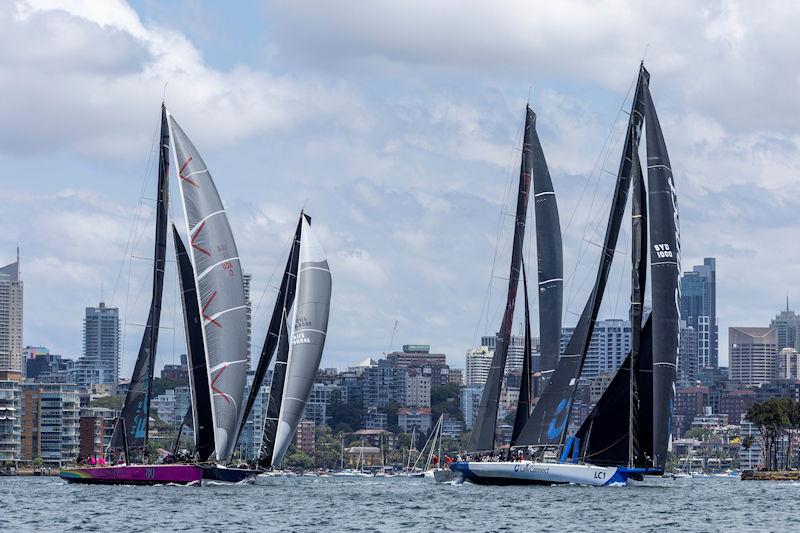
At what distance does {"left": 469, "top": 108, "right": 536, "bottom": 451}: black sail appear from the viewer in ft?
292

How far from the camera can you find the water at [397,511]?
206 ft

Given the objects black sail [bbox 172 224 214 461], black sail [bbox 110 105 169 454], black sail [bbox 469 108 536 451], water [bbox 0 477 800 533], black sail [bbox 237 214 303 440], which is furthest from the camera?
black sail [bbox 237 214 303 440]

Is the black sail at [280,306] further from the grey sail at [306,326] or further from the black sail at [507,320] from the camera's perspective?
the black sail at [507,320]

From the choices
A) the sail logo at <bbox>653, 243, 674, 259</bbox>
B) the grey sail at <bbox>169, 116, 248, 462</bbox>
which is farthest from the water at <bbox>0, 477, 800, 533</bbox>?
the sail logo at <bbox>653, 243, 674, 259</bbox>

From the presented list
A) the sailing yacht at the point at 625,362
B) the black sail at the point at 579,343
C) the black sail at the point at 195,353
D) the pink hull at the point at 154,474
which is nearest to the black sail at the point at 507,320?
the sailing yacht at the point at 625,362

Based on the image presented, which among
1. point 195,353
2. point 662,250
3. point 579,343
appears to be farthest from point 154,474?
point 662,250

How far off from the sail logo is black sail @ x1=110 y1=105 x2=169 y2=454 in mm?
23004

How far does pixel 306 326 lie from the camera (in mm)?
90562

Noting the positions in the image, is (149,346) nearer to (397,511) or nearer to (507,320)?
(507,320)

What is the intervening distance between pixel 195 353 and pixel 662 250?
21.9 metres

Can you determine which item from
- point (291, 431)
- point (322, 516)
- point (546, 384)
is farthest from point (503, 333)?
point (322, 516)

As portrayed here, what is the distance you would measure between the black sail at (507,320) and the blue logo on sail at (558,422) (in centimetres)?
481

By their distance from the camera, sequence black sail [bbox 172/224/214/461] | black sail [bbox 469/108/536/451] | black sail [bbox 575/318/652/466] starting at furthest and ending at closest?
black sail [bbox 469/108/536/451], black sail [bbox 172/224/214/461], black sail [bbox 575/318/652/466]

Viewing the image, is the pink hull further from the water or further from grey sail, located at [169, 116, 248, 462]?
grey sail, located at [169, 116, 248, 462]
